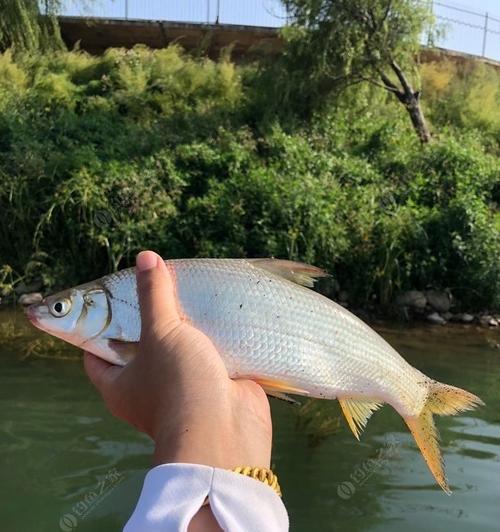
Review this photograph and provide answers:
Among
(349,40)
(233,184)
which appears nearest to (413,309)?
(233,184)

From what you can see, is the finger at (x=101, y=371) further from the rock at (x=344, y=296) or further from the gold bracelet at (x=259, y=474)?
the rock at (x=344, y=296)

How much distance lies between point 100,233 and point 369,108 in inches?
373

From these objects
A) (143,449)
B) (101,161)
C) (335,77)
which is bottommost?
(143,449)

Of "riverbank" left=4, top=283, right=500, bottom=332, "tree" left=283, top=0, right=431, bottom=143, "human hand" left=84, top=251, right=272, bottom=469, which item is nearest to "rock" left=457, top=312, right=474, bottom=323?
"riverbank" left=4, top=283, right=500, bottom=332

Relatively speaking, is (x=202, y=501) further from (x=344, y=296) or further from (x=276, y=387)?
(x=344, y=296)

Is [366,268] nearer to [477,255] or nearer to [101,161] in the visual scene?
[477,255]

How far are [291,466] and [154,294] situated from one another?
381 centimetres

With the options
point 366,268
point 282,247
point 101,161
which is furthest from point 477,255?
point 101,161

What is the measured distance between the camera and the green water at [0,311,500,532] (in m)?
4.70

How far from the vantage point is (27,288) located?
11648mm

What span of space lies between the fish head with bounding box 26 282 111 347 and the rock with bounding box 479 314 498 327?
10203 mm

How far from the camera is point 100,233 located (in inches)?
472

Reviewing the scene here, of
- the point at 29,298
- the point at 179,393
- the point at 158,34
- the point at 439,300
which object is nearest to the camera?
the point at 179,393

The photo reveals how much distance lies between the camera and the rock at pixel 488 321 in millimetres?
11391
